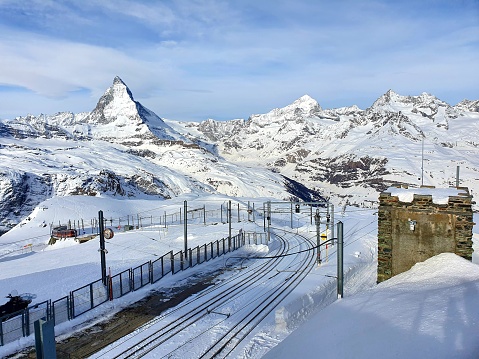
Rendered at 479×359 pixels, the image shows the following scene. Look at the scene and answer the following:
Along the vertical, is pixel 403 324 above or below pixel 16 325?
above

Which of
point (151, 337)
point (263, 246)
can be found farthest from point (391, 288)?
point (263, 246)

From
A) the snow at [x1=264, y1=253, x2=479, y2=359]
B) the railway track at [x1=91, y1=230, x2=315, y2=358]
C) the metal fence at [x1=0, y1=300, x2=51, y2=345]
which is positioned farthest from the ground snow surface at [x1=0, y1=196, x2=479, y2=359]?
the railway track at [x1=91, y1=230, x2=315, y2=358]

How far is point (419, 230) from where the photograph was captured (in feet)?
58.2

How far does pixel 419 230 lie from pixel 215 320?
434 inches

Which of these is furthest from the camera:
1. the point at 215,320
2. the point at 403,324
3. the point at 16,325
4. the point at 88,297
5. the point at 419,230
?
the point at 88,297

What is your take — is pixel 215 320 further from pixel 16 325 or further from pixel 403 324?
pixel 403 324

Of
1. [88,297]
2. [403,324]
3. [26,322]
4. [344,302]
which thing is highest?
[403,324]

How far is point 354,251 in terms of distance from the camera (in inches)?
1682

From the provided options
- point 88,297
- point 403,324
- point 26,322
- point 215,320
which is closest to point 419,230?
point 403,324

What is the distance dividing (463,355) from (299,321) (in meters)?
14.2

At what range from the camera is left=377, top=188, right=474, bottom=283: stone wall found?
16.8 metres

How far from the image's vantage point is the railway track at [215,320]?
1719 centimetres

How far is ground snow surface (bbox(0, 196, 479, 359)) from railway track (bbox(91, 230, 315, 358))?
94 cm

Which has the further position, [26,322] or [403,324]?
Result: [26,322]
